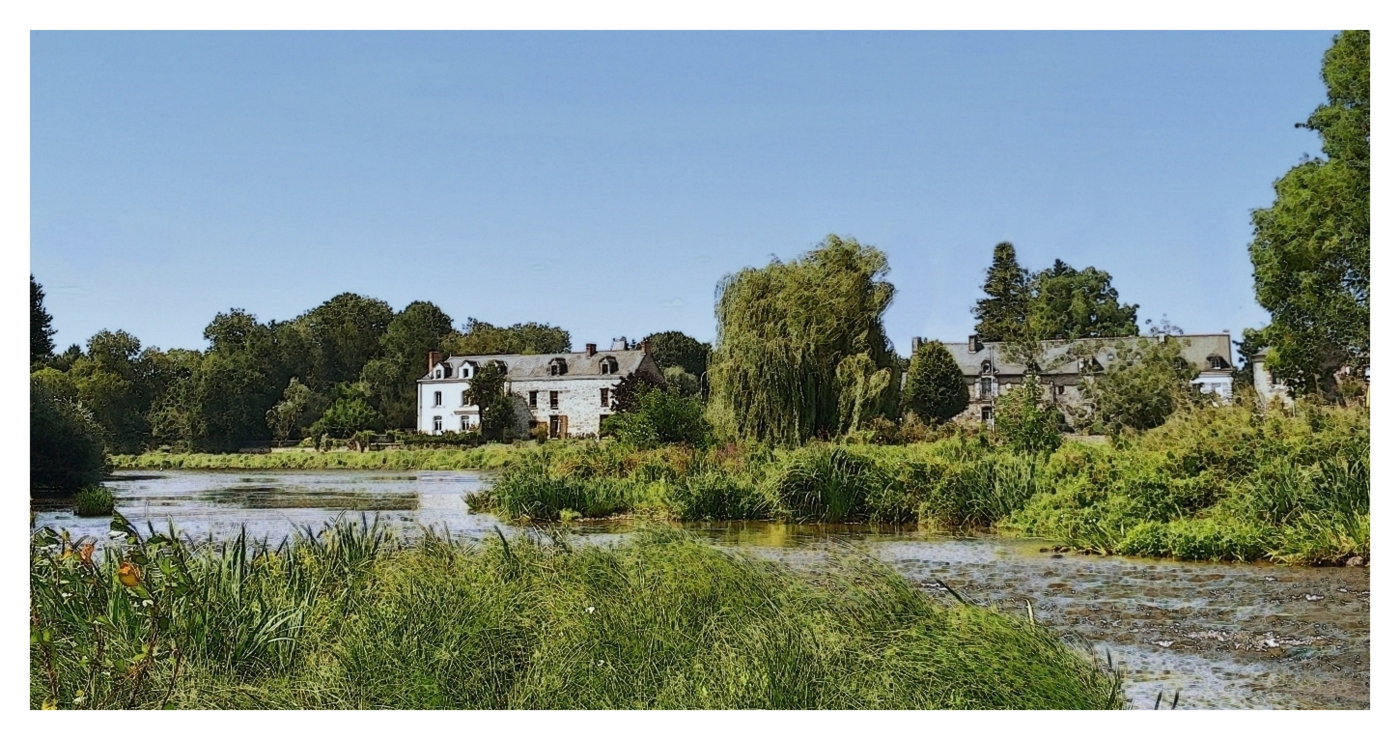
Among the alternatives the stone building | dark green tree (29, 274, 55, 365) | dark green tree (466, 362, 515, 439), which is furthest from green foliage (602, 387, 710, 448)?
dark green tree (29, 274, 55, 365)

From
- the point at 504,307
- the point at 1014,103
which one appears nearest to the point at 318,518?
the point at 504,307

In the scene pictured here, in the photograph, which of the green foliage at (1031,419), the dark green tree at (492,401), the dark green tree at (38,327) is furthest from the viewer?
the green foliage at (1031,419)

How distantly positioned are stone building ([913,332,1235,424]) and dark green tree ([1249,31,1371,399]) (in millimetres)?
375

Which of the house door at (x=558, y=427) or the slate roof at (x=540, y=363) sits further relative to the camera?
the house door at (x=558, y=427)

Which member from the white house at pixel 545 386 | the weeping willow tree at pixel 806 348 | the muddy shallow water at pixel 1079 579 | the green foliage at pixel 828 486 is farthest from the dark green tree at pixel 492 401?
the green foliage at pixel 828 486

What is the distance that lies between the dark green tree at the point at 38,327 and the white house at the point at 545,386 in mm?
1922

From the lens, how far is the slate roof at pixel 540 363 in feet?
23.1

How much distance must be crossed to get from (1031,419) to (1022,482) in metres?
0.45

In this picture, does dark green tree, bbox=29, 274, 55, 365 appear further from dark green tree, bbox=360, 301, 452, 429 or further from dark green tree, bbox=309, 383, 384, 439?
dark green tree, bbox=360, 301, 452, 429

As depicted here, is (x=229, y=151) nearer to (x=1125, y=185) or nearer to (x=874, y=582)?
(x=874, y=582)

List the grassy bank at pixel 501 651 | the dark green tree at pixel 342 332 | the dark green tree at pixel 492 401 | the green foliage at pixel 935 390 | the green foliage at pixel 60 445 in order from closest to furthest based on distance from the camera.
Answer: the grassy bank at pixel 501 651 < the green foliage at pixel 60 445 < the dark green tree at pixel 342 332 < the dark green tree at pixel 492 401 < the green foliage at pixel 935 390

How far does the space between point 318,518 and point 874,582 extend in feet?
9.92

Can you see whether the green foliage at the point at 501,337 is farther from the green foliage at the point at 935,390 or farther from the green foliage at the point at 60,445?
the green foliage at the point at 935,390

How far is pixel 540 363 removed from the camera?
279 inches
